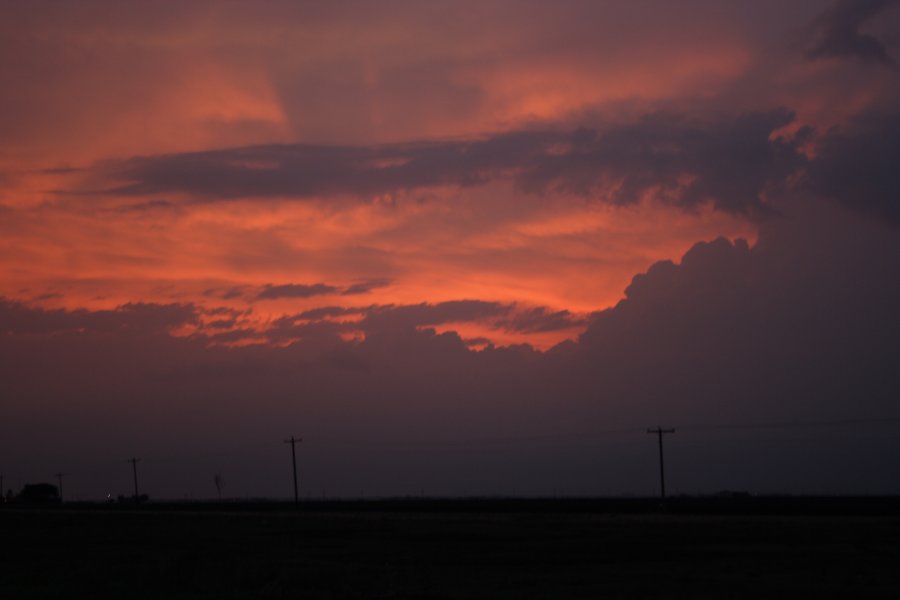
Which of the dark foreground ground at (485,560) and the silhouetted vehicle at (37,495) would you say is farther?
the silhouetted vehicle at (37,495)

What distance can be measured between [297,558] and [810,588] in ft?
77.8

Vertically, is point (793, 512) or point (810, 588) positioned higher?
point (810, 588)

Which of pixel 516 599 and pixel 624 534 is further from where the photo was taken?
pixel 624 534

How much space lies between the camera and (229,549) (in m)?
53.3

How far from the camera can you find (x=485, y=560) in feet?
149

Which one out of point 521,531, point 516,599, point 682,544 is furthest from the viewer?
point 521,531

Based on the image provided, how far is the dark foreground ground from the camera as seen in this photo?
112ft

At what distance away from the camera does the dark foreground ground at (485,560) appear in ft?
112

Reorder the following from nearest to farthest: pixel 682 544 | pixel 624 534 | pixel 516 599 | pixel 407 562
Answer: pixel 516 599 < pixel 407 562 < pixel 682 544 < pixel 624 534

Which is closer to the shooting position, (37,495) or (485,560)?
(485,560)

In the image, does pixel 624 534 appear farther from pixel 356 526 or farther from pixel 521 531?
pixel 356 526

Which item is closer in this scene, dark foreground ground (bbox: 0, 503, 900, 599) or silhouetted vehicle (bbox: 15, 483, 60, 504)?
dark foreground ground (bbox: 0, 503, 900, 599)

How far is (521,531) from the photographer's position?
64812 millimetres

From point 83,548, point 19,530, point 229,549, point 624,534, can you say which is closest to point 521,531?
point 624,534
